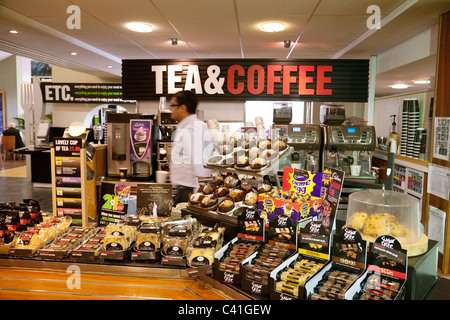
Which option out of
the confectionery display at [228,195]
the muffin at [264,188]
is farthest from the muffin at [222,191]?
the muffin at [264,188]

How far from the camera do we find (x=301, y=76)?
19.3 feet

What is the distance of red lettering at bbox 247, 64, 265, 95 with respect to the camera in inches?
234

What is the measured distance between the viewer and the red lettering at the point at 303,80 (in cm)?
587

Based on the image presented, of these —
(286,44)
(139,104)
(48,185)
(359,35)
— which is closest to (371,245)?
(359,35)

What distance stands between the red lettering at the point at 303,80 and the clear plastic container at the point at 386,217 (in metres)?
4.12

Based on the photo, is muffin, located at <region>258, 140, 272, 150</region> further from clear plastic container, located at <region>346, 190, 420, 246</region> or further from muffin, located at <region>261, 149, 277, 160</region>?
clear plastic container, located at <region>346, 190, 420, 246</region>

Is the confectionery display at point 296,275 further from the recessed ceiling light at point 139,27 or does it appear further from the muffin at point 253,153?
the recessed ceiling light at point 139,27

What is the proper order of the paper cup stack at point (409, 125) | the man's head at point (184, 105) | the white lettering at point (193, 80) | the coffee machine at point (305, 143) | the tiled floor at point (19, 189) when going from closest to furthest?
the man's head at point (184, 105)
the coffee machine at point (305, 143)
the paper cup stack at point (409, 125)
the white lettering at point (193, 80)
the tiled floor at point (19, 189)

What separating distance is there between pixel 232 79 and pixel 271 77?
676 mm

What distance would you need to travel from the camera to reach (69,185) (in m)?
3.74

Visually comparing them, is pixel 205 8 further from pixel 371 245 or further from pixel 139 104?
pixel 371 245

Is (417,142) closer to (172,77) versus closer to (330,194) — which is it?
(330,194)

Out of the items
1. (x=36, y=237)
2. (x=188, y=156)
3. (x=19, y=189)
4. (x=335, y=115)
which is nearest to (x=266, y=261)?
(x=36, y=237)

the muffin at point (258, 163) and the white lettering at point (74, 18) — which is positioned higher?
the white lettering at point (74, 18)
